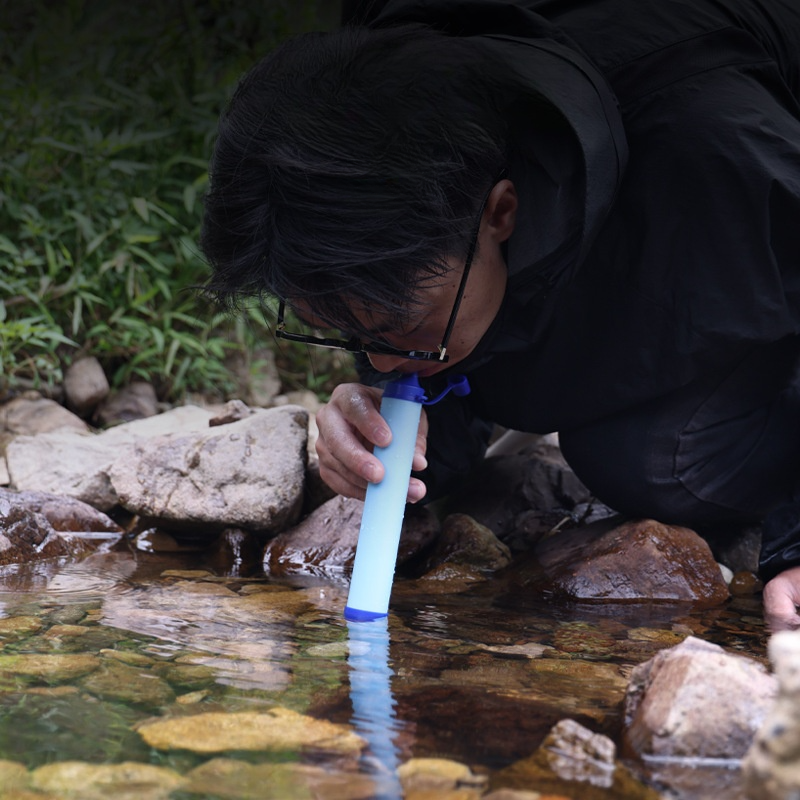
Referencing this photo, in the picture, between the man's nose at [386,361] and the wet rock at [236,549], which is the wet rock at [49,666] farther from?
the wet rock at [236,549]

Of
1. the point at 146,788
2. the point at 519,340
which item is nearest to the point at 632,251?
the point at 519,340

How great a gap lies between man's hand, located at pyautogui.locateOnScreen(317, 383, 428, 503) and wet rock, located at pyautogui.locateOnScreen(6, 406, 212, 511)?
0.95 meters

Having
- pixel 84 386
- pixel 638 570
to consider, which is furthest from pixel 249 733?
pixel 84 386

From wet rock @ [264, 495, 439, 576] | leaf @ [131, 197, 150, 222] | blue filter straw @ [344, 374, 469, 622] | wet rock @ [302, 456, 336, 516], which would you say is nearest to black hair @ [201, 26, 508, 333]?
blue filter straw @ [344, 374, 469, 622]

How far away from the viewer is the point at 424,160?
162 centimetres

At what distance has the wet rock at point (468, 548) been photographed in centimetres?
265

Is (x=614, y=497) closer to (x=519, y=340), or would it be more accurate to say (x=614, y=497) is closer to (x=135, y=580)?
(x=519, y=340)

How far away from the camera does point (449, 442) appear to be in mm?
2760

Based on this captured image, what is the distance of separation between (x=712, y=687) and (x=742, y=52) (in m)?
1.38

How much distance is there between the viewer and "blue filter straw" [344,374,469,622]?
196 centimetres

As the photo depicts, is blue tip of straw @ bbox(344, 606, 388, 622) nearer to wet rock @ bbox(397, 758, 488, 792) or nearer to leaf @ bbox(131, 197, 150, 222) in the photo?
wet rock @ bbox(397, 758, 488, 792)

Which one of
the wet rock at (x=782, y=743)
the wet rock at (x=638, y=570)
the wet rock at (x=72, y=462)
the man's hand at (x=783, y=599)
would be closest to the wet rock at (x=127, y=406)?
the wet rock at (x=72, y=462)

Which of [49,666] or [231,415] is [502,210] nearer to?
[49,666]

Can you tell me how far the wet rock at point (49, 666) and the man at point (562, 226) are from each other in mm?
635
